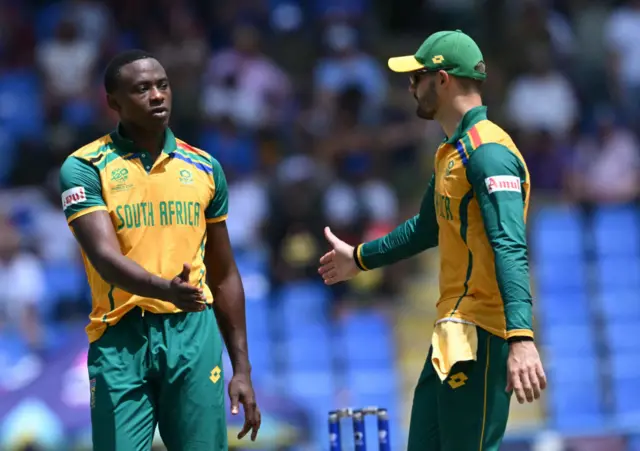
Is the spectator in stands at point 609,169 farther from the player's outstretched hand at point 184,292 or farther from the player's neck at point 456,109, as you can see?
the player's outstretched hand at point 184,292

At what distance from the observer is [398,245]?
5.65m

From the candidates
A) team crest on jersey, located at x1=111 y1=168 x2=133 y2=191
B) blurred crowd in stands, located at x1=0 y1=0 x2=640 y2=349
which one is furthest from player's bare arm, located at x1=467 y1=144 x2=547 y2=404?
blurred crowd in stands, located at x1=0 y1=0 x2=640 y2=349

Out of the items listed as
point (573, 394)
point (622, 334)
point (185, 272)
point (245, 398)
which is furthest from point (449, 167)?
point (622, 334)

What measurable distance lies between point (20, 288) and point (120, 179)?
7064 mm

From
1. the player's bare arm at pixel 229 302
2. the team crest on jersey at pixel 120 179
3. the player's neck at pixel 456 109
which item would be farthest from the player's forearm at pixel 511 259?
the team crest on jersey at pixel 120 179

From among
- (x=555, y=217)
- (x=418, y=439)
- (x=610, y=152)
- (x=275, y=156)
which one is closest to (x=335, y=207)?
(x=275, y=156)

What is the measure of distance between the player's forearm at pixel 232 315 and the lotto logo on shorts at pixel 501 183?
122 cm

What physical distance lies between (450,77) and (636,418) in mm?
7465

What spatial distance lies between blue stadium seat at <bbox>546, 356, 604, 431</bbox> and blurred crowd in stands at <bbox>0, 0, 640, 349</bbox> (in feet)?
6.05

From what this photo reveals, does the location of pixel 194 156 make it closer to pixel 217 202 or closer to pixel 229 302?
pixel 217 202

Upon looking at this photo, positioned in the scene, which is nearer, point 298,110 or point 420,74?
point 420,74

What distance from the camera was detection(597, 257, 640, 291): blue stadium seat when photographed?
12922mm

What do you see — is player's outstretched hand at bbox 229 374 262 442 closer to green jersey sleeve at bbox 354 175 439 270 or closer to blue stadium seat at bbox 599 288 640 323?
green jersey sleeve at bbox 354 175 439 270

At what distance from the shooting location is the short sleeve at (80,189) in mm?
4926
